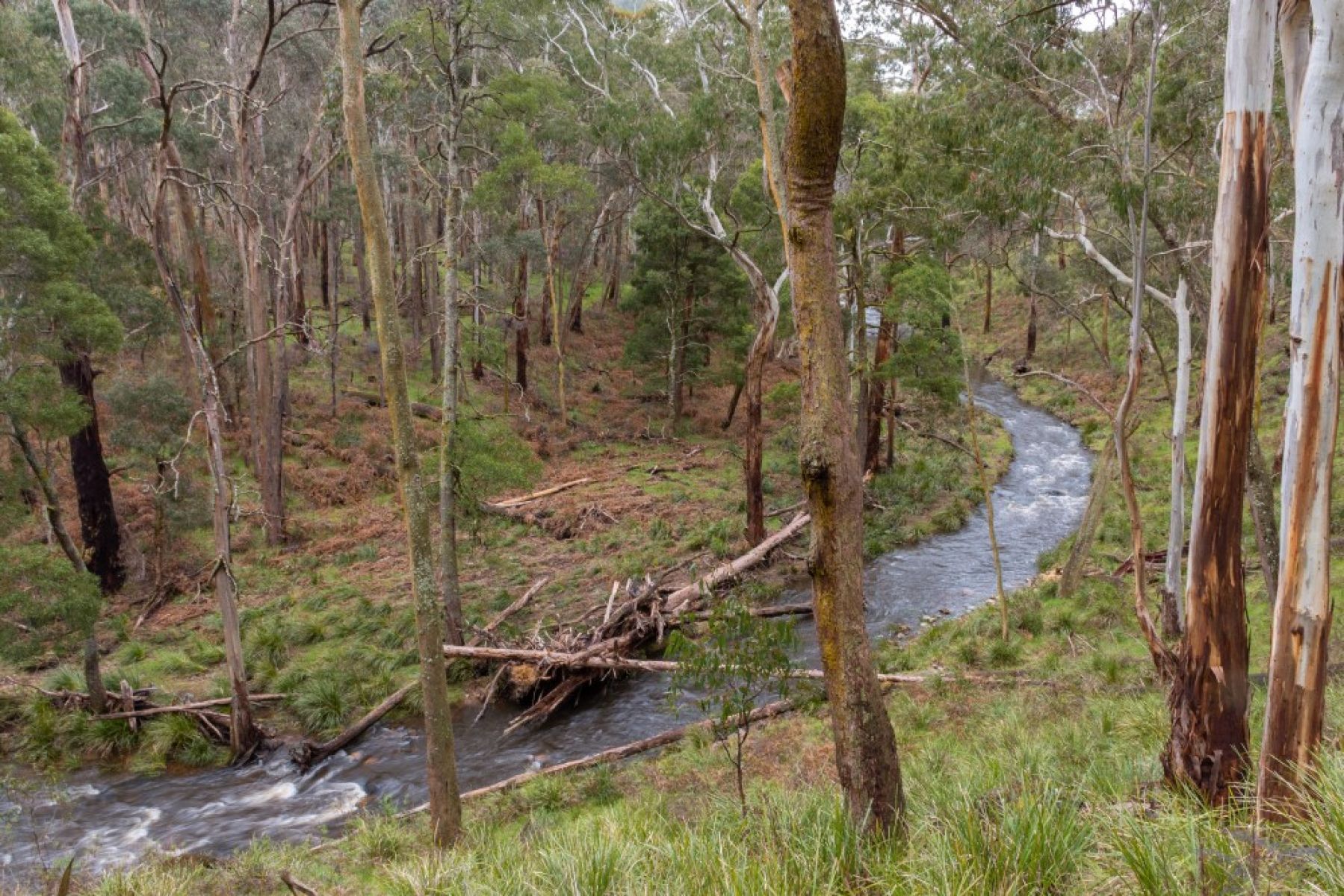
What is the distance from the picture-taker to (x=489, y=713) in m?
11.4

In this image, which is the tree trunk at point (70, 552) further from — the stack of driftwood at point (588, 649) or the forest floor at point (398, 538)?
the stack of driftwood at point (588, 649)

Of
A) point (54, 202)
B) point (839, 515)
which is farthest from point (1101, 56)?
point (54, 202)

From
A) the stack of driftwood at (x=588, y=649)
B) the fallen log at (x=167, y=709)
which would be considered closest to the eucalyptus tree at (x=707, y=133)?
the stack of driftwood at (x=588, y=649)

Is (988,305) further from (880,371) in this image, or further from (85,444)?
(85,444)

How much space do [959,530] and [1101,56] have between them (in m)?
9.86

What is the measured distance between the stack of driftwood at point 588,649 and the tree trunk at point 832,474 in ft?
22.2

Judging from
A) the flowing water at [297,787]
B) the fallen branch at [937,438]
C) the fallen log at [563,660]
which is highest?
the fallen branch at [937,438]

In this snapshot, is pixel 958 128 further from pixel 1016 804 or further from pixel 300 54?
pixel 300 54

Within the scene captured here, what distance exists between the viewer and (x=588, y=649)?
11523 mm

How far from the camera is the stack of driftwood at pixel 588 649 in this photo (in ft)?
37.3

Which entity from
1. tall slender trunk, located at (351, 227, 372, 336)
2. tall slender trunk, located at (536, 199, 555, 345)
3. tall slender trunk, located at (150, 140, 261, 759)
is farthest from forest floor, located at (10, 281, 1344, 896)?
tall slender trunk, located at (351, 227, 372, 336)

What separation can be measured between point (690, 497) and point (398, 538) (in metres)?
6.87

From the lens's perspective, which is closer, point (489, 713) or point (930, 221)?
point (489, 713)

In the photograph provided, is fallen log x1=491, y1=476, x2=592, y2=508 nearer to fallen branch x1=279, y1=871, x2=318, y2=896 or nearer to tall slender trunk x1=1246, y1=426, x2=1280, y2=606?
fallen branch x1=279, y1=871, x2=318, y2=896
